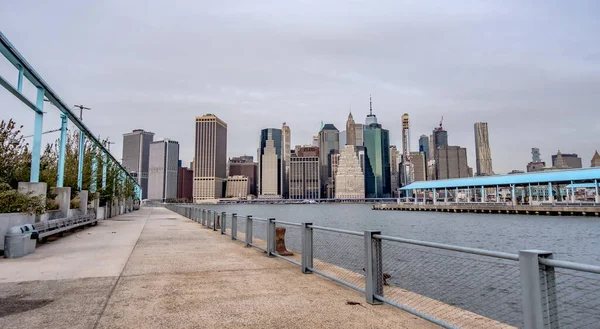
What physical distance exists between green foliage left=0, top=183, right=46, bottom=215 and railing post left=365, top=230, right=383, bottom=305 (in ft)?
37.7

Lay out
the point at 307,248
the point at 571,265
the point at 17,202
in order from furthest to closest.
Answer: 1. the point at 17,202
2. the point at 307,248
3. the point at 571,265

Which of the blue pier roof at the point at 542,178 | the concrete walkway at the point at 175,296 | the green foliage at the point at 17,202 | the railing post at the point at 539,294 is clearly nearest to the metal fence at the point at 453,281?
the railing post at the point at 539,294

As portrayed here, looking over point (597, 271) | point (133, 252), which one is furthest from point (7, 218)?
point (597, 271)

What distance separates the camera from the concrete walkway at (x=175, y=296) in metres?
5.22

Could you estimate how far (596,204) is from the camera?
83062 mm

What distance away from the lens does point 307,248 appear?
881 cm

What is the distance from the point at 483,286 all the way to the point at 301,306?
11.0 metres

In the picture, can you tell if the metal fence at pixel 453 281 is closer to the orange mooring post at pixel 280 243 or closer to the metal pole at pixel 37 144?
the orange mooring post at pixel 280 243

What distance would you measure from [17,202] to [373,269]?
1182cm

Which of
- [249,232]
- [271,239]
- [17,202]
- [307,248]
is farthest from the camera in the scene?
[249,232]

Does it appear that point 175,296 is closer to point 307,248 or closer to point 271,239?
point 307,248

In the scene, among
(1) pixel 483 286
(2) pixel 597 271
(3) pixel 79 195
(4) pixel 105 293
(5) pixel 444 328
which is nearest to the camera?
(2) pixel 597 271

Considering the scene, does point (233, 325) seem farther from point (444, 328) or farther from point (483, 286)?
point (483, 286)

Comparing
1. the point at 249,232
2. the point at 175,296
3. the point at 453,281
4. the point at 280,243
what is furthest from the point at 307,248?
the point at 453,281
